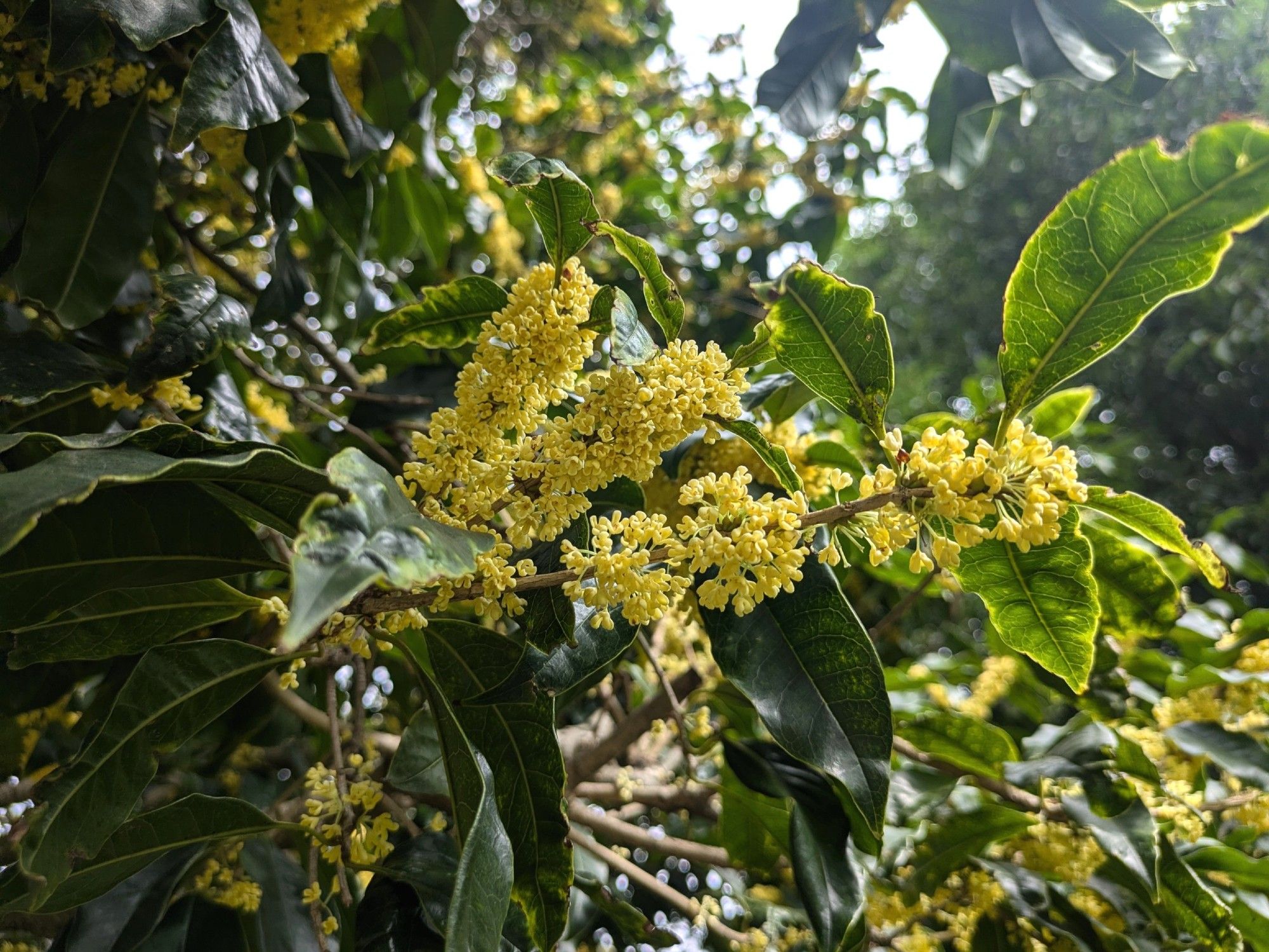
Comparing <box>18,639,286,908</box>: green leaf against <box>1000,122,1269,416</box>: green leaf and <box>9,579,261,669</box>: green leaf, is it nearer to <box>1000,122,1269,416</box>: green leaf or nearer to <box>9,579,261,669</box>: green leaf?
<box>9,579,261,669</box>: green leaf

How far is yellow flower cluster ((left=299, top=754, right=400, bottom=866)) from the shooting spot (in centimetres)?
99

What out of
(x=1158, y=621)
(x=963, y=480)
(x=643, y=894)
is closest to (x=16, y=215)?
(x=963, y=480)

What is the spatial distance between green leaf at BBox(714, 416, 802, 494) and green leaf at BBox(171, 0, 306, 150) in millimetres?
657

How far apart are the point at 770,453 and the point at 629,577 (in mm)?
231

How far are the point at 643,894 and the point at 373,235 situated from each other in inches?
69.1

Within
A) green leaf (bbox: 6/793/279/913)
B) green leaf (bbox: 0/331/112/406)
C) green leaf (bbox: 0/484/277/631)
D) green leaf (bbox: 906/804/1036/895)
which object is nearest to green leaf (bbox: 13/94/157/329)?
green leaf (bbox: 0/331/112/406)

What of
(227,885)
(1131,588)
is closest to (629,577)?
(1131,588)

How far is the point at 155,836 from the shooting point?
37.5 inches

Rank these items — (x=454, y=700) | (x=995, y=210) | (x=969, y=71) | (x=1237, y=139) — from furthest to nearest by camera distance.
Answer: (x=995, y=210), (x=969, y=71), (x=454, y=700), (x=1237, y=139)

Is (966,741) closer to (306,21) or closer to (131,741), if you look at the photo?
(131,741)

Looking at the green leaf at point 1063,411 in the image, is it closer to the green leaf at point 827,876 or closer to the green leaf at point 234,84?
the green leaf at point 827,876

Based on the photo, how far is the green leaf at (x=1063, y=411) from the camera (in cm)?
130

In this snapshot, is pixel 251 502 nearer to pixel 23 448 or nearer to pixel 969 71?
pixel 23 448

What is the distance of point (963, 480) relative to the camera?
681 mm
